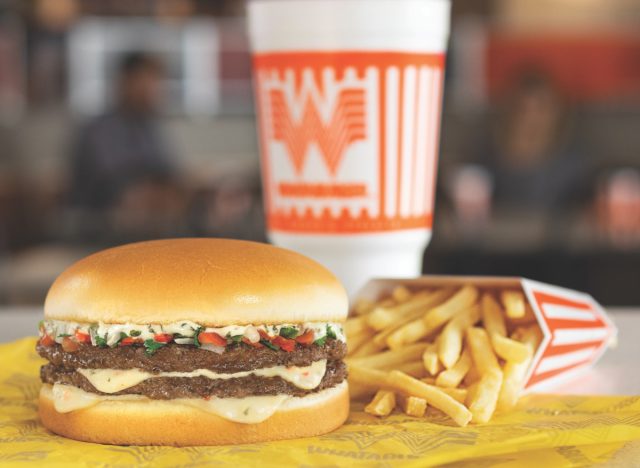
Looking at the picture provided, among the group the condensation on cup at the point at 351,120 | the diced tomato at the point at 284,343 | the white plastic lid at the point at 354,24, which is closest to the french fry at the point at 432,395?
the diced tomato at the point at 284,343

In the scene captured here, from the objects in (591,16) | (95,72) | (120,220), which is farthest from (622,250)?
(95,72)

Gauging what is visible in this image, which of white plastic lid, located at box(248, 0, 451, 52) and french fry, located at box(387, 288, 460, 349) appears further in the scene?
white plastic lid, located at box(248, 0, 451, 52)

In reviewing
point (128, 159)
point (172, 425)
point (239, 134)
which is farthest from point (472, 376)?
point (239, 134)

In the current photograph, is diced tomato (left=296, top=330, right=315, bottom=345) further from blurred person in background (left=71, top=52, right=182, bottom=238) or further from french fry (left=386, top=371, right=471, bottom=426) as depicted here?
blurred person in background (left=71, top=52, right=182, bottom=238)

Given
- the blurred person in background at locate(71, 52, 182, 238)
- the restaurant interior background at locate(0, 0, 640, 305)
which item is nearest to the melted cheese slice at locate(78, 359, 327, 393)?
the restaurant interior background at locate(0, 0, 640, 305)

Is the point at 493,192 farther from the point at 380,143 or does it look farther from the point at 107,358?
the point at 107,358
